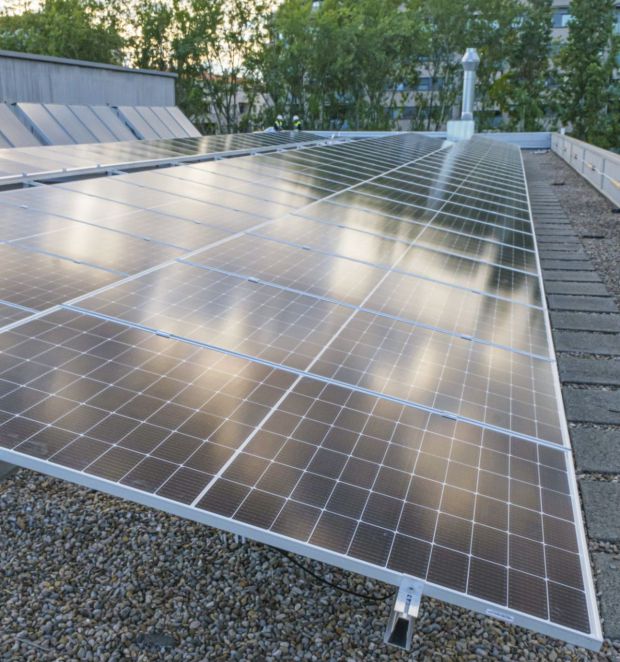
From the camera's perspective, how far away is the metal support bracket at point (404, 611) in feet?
11.0

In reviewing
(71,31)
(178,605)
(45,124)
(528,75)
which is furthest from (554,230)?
(71,31)

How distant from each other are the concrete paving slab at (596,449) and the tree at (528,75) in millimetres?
53784

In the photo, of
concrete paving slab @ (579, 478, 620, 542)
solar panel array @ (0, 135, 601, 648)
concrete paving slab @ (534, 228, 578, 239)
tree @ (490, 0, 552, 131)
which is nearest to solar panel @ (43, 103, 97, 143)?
concrete paving slab @ (534, 228, 578, 239)

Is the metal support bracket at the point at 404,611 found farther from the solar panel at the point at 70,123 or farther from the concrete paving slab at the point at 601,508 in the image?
the solar panel at the point at 70,123

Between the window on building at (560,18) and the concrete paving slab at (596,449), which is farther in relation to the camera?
the window on building at (560,18)

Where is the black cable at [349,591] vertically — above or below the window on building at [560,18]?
below

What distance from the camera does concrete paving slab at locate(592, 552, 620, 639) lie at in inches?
220

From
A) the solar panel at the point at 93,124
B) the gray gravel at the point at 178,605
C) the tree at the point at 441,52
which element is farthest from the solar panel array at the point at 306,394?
the tree at the point at 441,52

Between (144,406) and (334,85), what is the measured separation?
57531 millimetres

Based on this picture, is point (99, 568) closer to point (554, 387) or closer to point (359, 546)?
point (359, 546)

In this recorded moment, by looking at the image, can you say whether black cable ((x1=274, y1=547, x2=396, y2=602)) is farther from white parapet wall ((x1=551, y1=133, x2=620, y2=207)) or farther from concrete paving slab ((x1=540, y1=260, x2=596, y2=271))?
white parapet wall ((x1=551, y1=133, x2=620, y2=207))

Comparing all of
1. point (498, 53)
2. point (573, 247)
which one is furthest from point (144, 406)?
point (498, 53)

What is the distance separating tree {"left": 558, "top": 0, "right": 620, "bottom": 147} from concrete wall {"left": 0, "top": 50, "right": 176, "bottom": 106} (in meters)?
34.9

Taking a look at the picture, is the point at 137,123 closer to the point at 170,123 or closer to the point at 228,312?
the point at 170,123
